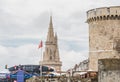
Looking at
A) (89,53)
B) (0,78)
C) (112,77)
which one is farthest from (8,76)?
(112,77)

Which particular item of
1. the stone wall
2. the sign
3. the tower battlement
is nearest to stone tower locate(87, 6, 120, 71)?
the tower battlement

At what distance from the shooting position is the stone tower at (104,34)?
4312 centimetres

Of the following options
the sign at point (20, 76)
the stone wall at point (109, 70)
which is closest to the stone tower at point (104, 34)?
the sign at point (20, 76)

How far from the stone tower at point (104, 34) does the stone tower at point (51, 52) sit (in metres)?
64.0

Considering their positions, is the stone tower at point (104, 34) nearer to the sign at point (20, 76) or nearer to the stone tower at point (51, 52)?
the sign at point (20, 76)

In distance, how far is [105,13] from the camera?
4428 centimetres

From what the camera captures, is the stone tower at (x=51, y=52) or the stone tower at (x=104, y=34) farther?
the stone tower at (x=51, y=52)

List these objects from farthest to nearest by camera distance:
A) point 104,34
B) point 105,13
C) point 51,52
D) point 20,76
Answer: point 51,52 < point 105,13 < point 104,34 < point 20,76

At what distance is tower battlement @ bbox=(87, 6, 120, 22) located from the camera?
4391 centimetres

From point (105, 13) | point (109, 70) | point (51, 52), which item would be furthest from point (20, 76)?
point (51, 52)

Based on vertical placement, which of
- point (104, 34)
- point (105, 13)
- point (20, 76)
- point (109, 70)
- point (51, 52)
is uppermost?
point (51, 52)

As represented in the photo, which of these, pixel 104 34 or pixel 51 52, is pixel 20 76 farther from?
pixel 51 52

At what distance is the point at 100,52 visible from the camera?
43594 mm

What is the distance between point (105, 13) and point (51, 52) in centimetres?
6827
